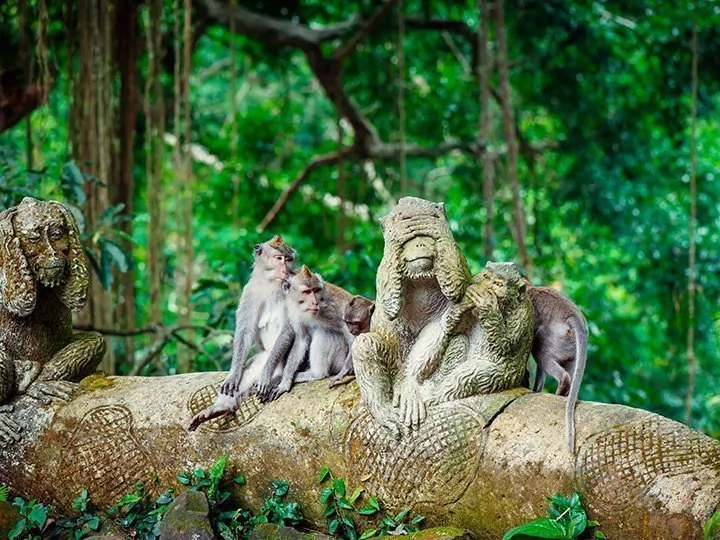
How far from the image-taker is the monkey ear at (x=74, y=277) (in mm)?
4742

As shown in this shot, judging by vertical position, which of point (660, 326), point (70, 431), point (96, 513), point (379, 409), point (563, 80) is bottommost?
point (660, 326)

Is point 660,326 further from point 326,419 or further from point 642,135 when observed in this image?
point 326,419

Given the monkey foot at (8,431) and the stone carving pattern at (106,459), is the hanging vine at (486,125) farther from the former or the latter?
the monkey foot at (8,431)

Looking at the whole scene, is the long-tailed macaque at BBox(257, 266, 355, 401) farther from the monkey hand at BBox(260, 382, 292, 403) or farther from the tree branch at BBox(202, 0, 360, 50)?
the tree branch at BBox(202, 0, 360, 50)

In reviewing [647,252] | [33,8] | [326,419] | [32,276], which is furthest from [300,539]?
[647,252]

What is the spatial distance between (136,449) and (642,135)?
7707mm

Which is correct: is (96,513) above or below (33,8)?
below

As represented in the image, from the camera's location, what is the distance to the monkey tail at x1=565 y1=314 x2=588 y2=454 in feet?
12.4

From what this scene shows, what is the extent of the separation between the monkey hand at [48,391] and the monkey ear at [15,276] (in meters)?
0.37

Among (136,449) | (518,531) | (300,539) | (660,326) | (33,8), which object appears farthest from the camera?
(660,326)

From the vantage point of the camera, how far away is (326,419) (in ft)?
14.0

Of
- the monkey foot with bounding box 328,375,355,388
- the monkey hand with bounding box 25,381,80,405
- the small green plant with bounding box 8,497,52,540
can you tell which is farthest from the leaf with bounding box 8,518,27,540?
the monkey foot with bounding box 328,375,355,388

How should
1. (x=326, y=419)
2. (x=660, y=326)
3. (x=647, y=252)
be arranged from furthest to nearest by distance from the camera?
1. (x=660, y=326)
2. (x=647, y=252)
3. (x=326, y=419)

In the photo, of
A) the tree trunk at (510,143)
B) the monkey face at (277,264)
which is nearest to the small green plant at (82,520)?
the monkey face at (277,264)
